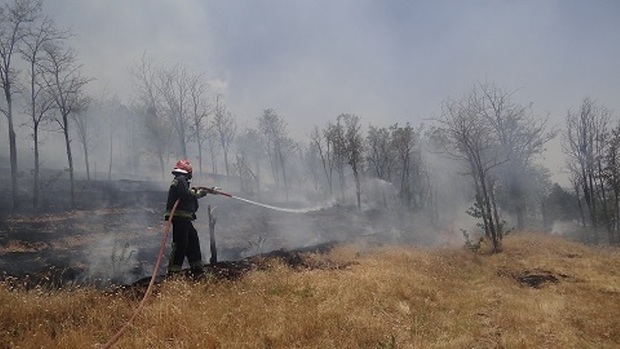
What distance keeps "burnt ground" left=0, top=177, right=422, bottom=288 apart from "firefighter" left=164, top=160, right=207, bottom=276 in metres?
0.73

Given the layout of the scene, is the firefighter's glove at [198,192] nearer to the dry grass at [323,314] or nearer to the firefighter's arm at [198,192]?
the firefighter's arm at [198,192]

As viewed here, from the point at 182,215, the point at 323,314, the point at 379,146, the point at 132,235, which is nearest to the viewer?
the point at 323,314

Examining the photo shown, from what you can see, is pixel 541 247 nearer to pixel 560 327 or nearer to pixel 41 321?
pixel 560 327

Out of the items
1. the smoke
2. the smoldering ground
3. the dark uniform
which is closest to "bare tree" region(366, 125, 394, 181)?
the smoldering ground

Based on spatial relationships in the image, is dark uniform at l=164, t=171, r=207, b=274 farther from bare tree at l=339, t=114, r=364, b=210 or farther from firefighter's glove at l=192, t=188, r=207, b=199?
bare tree at l=339, t=114, r=364, b=210

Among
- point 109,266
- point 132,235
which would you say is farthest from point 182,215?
point 132,235

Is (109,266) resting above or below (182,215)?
below

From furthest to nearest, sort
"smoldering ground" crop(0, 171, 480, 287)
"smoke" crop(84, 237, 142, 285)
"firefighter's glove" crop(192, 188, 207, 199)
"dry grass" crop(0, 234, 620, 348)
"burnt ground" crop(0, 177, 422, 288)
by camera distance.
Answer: "smoldering ground" crop(0, 171, 480, 287) < "burnt ground" crop(0, 177, 422, 288) < "smoke" crop(84, 237, 142, 285) < "firefighter's glove" crop(192, 188, 207, 199) < "dry grass" crop(0, 234, 620, 348)

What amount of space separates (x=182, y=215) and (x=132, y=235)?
→ 16.2 metres

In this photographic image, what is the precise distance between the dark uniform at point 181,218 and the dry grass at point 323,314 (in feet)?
2.70

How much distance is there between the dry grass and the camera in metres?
4.25

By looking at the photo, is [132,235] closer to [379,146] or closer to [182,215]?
[182,215]

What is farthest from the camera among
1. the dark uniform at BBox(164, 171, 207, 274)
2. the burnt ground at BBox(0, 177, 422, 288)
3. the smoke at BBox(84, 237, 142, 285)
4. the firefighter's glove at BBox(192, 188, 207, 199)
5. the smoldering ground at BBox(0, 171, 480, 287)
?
the smoldering ground at BBox(0, 171, 480, 287)

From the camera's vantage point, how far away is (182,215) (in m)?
6.59
